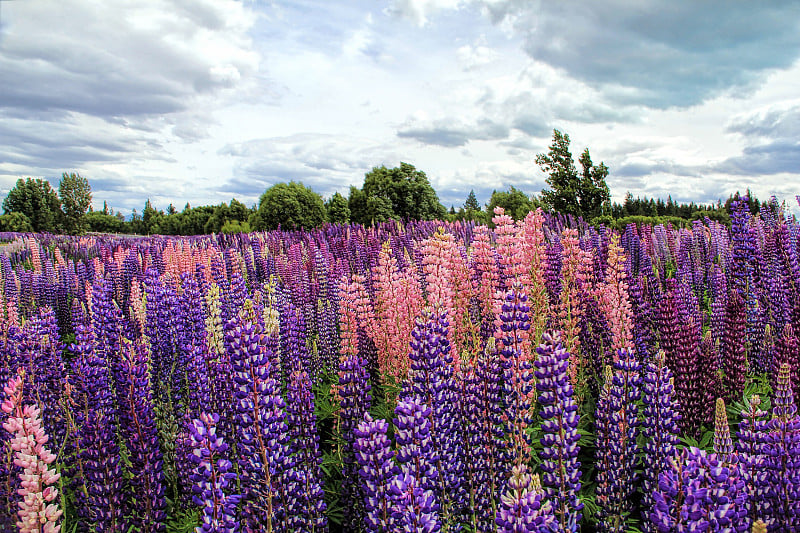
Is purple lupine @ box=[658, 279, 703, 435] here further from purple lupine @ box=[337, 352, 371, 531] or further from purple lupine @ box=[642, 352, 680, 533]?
purple lupine @ box=[337, 352, 371, 531]

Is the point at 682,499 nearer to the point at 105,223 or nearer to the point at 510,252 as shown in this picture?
the point at 510,252

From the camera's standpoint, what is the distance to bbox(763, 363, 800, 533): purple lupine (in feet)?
10.1

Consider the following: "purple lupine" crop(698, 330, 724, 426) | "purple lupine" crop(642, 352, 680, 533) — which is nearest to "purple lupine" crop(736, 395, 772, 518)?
"purple lupine" crop(642, 352, 680, 533)

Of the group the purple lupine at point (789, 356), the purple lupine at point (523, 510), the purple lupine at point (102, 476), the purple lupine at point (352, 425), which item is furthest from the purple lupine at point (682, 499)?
the purple lupine at point (102, 476)

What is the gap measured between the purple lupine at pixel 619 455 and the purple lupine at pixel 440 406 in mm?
1096

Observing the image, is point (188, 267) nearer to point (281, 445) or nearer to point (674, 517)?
point (281, 445)

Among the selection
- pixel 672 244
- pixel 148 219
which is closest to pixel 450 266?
pixel 672 244

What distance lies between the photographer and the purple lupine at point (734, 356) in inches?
209

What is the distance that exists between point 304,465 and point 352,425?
0.51 metres

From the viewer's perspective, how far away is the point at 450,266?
624 centimetres

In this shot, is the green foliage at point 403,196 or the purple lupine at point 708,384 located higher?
the green foliage at point 403,196

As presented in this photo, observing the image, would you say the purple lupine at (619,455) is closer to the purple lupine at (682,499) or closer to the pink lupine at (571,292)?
the purple lupine at (682,499)

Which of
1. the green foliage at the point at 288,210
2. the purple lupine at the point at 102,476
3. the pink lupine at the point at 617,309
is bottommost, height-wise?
the purple lupine at the point at 102,476

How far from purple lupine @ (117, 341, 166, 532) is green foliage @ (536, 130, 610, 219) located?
3744 centimetres
